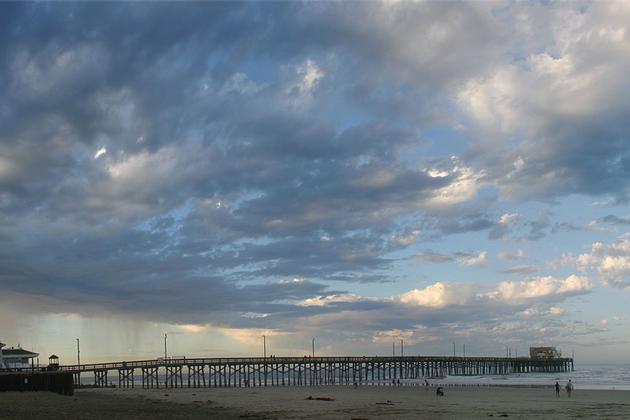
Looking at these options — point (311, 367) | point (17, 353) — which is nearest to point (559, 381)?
point (311, 367)

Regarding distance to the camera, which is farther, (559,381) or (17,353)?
(559,381)

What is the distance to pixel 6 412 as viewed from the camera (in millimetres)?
27750

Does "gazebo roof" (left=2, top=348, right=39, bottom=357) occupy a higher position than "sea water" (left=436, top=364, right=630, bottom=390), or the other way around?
"gazebo roof" (left=2, top=348, right=39, bottom=357)

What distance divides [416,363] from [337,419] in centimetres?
9573

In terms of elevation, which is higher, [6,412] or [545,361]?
[6,412]

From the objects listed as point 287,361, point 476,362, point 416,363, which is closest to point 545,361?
point 476,362

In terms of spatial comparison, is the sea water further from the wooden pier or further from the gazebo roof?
the gazebo roof

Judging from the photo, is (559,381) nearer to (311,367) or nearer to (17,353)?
(311,367)

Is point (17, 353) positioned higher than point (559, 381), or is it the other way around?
point (17, 353)

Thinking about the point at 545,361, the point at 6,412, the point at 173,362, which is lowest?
the point at 545,361

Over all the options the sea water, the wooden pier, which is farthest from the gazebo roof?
the sea water

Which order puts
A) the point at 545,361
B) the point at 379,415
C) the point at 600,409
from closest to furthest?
the point at 379,415 → the point at 600,409 → the point at 545,361

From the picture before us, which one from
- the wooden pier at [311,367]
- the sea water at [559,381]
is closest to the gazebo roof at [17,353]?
the wooden pier at [311,367]

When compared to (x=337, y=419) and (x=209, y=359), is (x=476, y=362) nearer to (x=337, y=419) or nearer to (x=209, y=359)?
(x=209, y=359)
